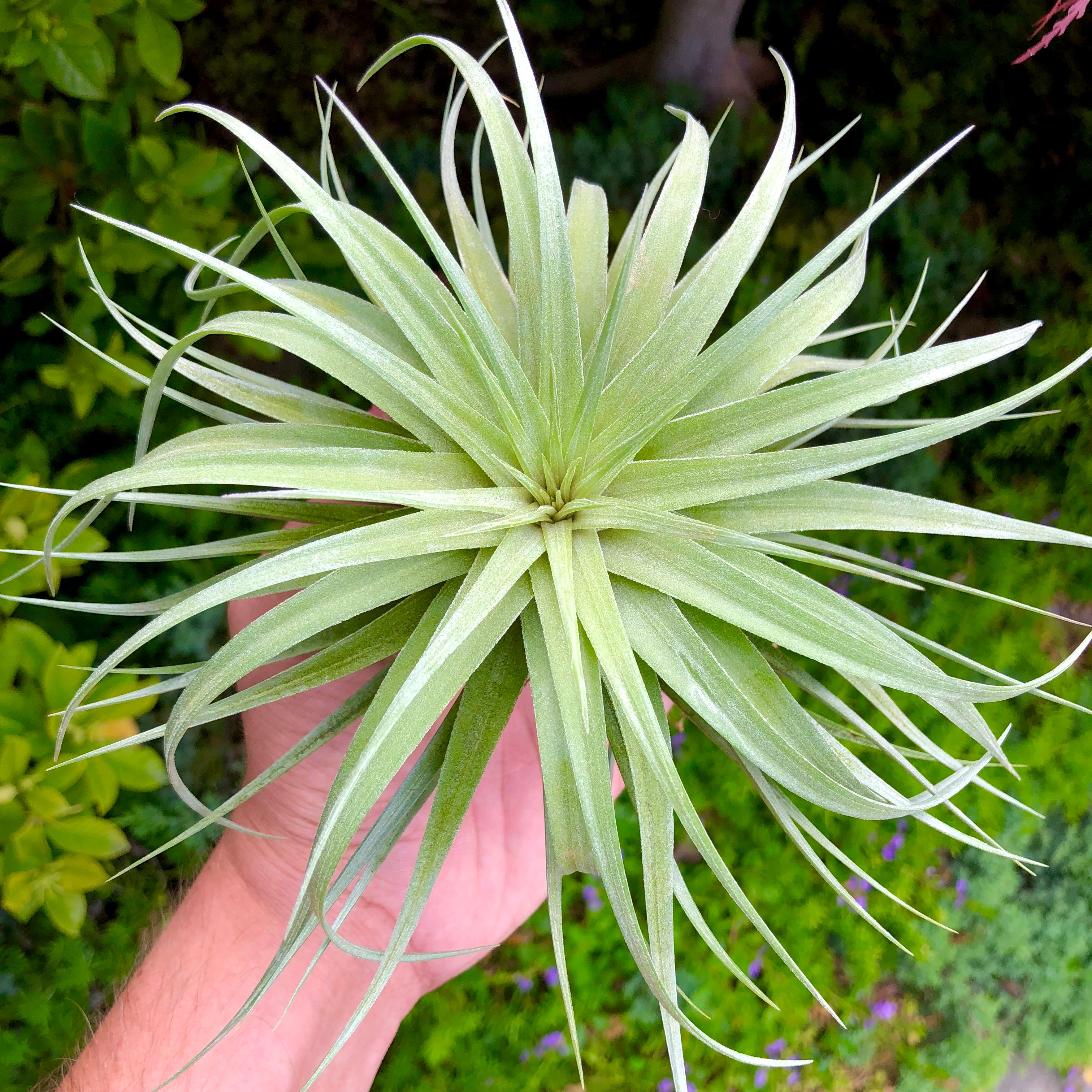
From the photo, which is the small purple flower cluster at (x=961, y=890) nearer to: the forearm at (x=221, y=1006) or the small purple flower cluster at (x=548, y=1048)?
the small purple flower cluster at (x=548, y=1048)

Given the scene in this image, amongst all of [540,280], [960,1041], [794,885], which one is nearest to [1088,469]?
[794,885]

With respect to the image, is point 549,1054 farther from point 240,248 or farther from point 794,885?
point 240,248

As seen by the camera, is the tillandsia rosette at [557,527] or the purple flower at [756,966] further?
the purple flower at [756,966]

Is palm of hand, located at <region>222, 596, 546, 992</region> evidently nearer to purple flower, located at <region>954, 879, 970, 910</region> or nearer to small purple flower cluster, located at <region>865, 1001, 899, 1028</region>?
small purple flower cluster, located at <region>865, 1001, 899, 1028</region>

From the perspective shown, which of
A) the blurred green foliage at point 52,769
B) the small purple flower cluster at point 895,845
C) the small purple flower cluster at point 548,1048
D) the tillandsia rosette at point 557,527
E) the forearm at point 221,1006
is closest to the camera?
the tillandsia rosette at point 557,527

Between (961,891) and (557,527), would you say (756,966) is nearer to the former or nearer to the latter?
(961,891)

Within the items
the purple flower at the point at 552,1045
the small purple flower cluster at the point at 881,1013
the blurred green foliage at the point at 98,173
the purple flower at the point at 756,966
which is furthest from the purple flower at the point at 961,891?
the blurred green foliage at the point at 98,173
